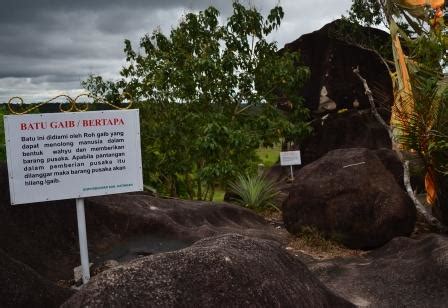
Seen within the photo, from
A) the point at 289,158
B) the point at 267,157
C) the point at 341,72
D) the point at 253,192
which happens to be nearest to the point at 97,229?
the point at 253,192

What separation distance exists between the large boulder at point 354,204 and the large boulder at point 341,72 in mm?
7258

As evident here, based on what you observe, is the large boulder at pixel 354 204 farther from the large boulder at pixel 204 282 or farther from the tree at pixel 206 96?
the large boulder at pixel 204 282

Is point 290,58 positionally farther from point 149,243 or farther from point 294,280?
point 294,280

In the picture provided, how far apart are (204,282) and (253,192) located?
26.8 ft

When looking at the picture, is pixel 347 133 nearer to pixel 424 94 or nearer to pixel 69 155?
pixel 424 94

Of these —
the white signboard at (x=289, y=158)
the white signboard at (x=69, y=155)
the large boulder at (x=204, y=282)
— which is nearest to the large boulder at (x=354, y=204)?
the white signboard at (x=69, y=155)

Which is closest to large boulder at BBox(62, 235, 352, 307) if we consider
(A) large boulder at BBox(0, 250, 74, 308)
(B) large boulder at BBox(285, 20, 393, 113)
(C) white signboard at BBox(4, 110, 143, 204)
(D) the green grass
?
(A) large boulder at BBox(0, 250, 74, 308)

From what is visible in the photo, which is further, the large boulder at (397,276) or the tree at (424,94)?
the tree at (424,94)

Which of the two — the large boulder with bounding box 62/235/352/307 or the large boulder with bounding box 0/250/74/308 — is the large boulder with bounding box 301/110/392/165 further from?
the large boulder with bounding box 62/235/352/307

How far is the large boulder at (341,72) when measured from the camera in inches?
577

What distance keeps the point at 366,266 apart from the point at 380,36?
964 cm

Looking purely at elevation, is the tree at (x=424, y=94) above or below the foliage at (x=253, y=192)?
above

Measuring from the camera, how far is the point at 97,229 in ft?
20.5

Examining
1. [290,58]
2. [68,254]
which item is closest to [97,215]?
[68,254]
